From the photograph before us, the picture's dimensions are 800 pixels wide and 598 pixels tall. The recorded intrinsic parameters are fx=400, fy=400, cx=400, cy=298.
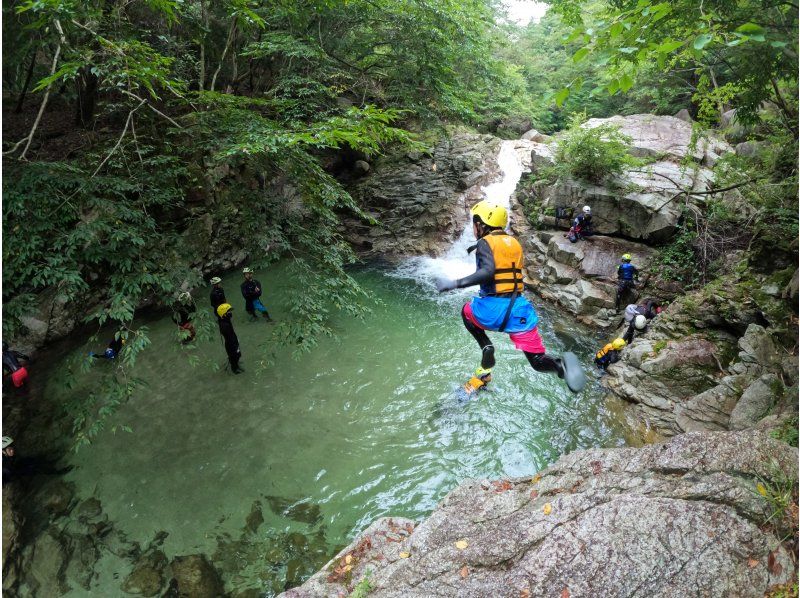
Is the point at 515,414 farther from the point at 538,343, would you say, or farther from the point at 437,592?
the point at 437,592

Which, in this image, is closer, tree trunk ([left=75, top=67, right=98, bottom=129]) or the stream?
the stream

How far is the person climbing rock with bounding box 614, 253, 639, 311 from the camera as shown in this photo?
10266mm

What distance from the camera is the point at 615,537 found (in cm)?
294

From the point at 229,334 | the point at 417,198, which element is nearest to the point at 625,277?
the point at 417,198

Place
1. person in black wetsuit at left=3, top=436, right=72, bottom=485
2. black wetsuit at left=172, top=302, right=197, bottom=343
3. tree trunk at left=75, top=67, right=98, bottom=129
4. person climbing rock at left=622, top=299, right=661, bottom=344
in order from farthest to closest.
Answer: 1. tree trunk at left=75, top=67, right=98, bottom=129
2. person climbing rock at left=622, top=299, right=661, bottom=344
3. person in black wetsuit at left=3, top=436, right=72, bottom=485
4. black wetsuit at left=172, top=302, right=197, bottom=343

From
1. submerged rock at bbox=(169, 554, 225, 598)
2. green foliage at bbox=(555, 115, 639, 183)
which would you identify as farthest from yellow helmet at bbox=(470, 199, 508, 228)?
green foliage at bbox=(555, 115, 639, 183)

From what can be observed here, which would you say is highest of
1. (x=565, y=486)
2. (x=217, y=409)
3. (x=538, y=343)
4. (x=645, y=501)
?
(x=538, y=343)

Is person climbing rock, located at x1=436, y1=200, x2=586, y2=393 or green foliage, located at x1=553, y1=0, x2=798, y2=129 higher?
green foliage, located at x1=553, y1=0, x2=798, y2=129

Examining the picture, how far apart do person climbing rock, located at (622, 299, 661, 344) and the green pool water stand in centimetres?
101

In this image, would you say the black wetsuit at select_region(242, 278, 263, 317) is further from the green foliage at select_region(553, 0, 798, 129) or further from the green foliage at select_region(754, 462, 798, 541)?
the green foliage at select_region(754, 462, 798, 541)

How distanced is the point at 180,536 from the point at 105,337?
599 centimetres

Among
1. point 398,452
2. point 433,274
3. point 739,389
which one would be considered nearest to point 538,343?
point 398,452

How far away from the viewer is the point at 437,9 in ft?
40.4

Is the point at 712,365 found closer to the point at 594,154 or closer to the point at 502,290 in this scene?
the point at 502,290
